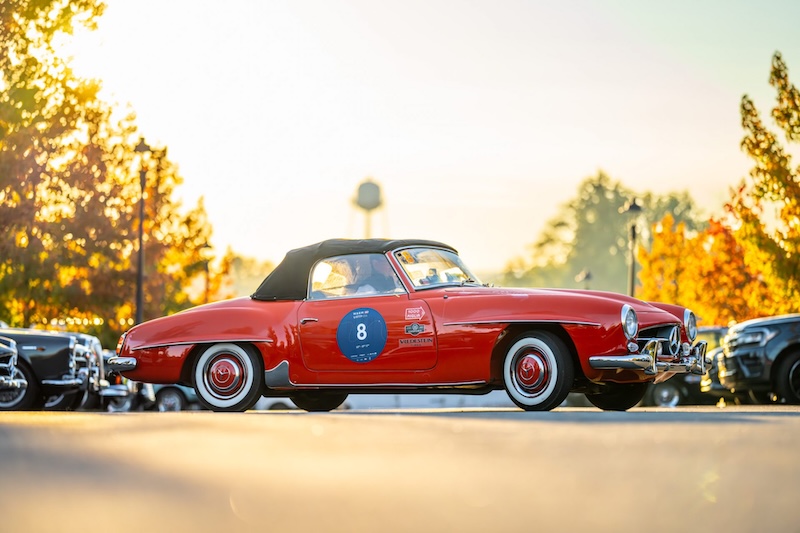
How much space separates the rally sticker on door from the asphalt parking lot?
3.61 meters

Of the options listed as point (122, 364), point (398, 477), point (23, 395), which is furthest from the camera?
point (23, 395)

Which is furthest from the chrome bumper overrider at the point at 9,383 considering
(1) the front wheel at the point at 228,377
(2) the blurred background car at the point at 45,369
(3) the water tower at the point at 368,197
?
(3) the water tower at the point at 368,197

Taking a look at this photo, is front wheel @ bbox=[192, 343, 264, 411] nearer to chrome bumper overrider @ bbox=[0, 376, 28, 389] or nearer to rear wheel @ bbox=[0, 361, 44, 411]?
chrome bumper overrider @ bbox=[0, 376, 28, 389]

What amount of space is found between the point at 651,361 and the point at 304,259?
351 centimetres

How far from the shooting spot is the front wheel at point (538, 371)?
10.9 metres

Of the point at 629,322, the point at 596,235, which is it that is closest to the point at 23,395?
the point at 629,322

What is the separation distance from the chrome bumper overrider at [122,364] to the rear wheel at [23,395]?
2532 millimetres

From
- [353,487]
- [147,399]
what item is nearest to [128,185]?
[147,399]

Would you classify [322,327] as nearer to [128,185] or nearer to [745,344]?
[745,344]

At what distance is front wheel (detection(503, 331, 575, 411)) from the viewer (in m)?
10.9

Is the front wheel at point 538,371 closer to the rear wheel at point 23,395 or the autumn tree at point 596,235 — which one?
the rear wheel at point 23,395

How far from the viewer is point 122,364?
12.7 m

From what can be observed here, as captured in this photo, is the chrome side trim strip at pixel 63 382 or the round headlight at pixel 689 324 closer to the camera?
the round headlight at pixel 689 324

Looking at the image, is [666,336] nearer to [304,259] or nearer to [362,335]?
[362,335]
